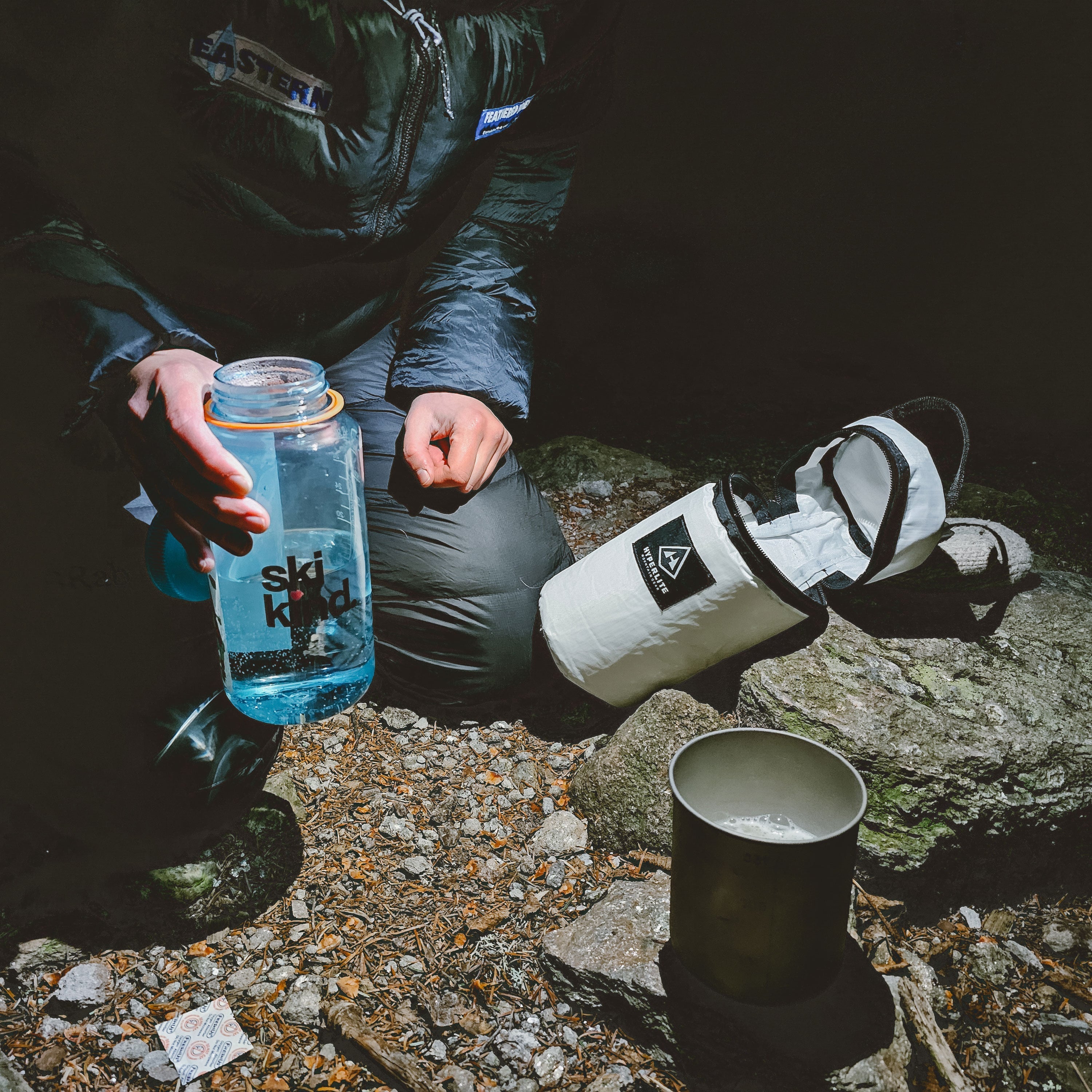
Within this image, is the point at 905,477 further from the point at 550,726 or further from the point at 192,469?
the point at 192,469

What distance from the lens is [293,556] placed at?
1017 mm

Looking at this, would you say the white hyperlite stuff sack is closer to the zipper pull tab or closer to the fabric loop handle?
the fabric loop handle

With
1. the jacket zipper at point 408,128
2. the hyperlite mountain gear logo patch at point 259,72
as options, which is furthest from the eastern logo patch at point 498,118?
the hyperlite mountain gear logo patch at point 259,72

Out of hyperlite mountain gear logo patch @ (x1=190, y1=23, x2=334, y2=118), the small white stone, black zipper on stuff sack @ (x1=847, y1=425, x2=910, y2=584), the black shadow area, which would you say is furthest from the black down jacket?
the small white stone

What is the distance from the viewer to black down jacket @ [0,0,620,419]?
4.12 feet

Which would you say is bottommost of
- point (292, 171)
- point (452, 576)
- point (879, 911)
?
point (879, 911)

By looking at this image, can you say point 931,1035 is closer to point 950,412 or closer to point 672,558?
point 672,558

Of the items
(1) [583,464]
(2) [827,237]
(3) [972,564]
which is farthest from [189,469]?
(2) [827,237]

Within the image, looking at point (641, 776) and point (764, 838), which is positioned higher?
point (764, 838)

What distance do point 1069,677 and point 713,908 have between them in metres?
0.89

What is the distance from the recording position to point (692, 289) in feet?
11.1

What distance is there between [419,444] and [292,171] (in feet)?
1.86

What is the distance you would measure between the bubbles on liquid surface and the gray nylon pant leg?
0.65m

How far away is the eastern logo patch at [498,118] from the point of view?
5.98ft
